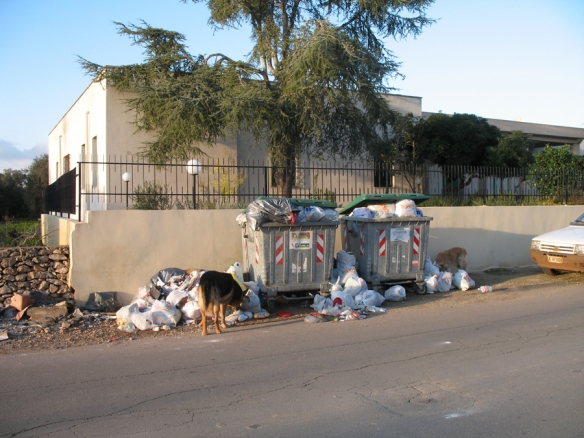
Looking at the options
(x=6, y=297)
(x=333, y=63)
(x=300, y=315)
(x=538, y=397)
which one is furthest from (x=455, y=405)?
(x=333, y=63)

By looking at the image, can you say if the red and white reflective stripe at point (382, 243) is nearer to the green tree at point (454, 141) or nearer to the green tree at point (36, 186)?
the green tree at point (454, 141)

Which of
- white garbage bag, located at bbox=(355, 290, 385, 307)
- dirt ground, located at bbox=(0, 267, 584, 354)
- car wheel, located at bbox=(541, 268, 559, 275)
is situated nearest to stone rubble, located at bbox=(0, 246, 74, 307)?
dirt ground, located at bbox=(0, 267, 584, 354)

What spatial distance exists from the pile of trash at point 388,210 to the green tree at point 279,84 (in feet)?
15.0

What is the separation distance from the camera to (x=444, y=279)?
10.7 m

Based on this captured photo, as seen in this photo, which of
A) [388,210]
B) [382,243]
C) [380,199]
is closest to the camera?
[382,243]

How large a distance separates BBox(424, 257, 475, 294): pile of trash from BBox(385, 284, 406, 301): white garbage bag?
2.66 ft

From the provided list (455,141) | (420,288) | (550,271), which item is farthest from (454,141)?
(420,288)

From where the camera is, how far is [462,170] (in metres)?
14.3

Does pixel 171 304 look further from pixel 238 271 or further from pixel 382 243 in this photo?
pixel 382 243

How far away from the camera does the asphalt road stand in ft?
13.9

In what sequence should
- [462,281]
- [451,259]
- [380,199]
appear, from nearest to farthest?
[380,199], [462,281], [451,259]

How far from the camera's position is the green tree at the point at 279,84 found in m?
15.2

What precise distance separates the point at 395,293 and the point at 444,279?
1476 millimetres

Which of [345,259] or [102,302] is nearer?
[102,302]
